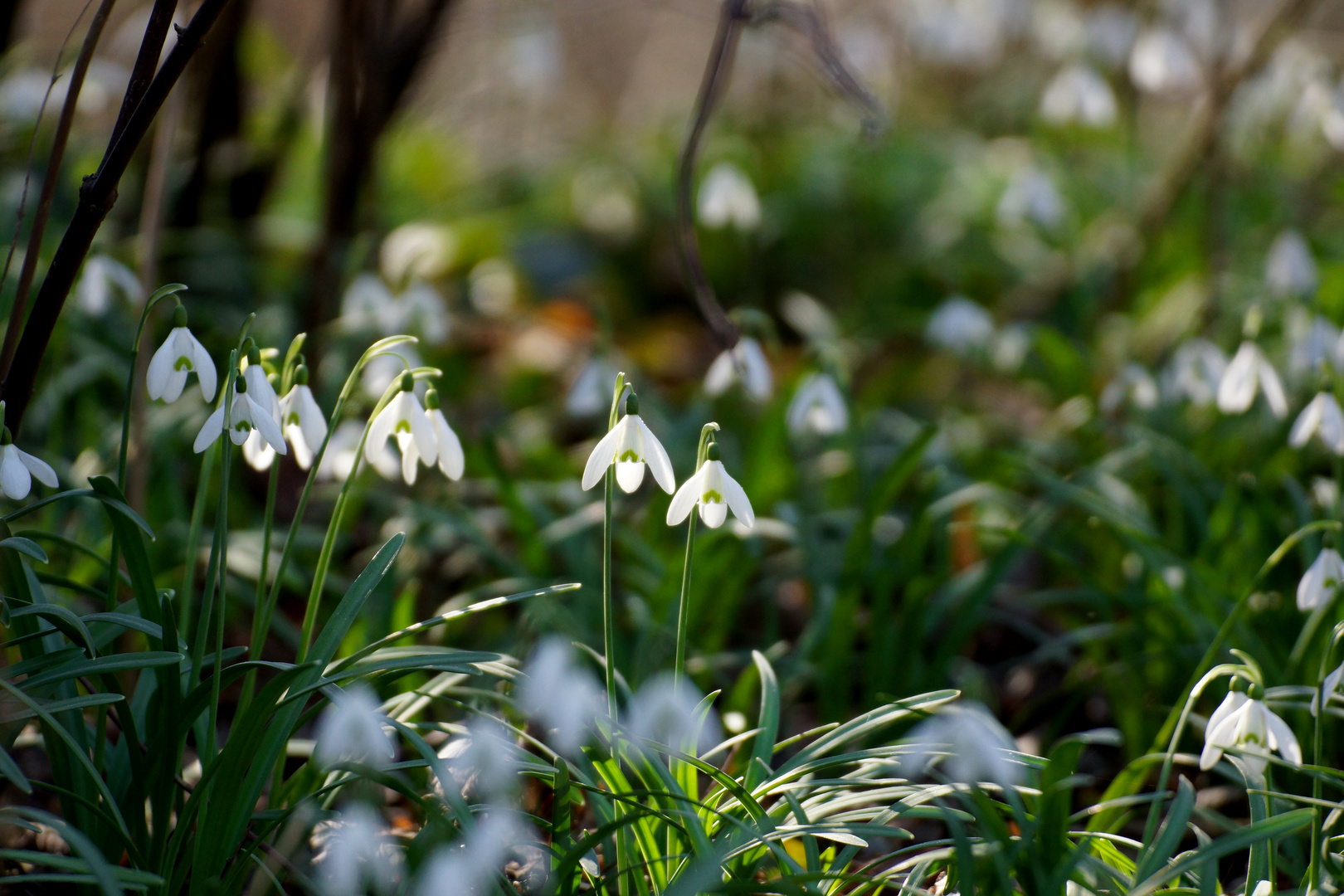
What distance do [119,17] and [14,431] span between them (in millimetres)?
5535

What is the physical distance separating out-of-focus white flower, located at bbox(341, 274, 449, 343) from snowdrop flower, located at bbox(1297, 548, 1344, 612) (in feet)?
7.18

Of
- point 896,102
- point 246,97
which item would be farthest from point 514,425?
point 896,102

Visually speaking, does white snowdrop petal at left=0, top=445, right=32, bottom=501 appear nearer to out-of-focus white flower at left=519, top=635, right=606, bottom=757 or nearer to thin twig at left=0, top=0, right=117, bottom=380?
thin twig at left=0, top=0, right=117, bottom=380

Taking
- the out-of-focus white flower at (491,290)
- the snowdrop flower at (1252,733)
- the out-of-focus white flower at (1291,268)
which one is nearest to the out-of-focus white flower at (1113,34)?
the out-of-focus white flower at (1291,268)

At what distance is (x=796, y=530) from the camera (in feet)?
8.36

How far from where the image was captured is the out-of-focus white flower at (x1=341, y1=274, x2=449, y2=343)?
9.67 ft

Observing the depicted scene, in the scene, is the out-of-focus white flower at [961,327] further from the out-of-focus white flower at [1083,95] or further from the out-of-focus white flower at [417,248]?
the out-of-focus white flower at [417,248]

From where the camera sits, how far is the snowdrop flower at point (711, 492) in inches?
57.0

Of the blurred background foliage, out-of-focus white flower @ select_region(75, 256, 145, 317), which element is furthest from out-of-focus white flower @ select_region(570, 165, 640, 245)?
out-of-focus white flower @ select_region(75, 256, 145, 317)

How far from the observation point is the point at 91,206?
154 cm

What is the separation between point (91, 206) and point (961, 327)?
107 inches

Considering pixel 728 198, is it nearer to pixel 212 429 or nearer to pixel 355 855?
pixel 212 429

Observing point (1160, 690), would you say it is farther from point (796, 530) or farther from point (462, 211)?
point (462, 211)

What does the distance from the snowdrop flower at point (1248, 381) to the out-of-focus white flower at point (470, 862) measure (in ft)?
6.13
